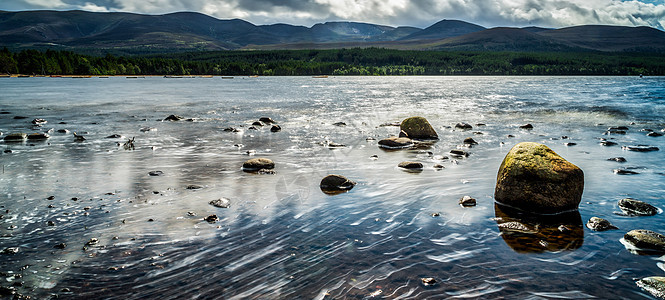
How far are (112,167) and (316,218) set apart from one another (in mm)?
10338

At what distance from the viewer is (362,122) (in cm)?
3438

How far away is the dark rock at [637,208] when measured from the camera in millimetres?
11245

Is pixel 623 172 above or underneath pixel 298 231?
underneath

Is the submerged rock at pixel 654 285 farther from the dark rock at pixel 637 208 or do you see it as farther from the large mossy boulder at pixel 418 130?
the large mossy boulder at pixel 418 130

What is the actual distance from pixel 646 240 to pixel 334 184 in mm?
8294

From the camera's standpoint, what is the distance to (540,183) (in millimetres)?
11398

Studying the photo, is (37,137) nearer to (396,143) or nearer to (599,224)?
(396,143)

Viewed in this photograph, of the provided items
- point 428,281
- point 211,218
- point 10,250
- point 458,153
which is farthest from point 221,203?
point 458,153

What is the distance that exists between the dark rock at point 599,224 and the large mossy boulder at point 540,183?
97 centimetres

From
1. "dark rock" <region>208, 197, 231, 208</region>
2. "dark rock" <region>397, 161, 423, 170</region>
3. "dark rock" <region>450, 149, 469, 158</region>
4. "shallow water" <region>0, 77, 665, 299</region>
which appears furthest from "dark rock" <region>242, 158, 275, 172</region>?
"dark rock" <region>450, 149, 469, 158</region>

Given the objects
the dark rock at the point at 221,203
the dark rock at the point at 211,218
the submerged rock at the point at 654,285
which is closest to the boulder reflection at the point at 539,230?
the submerged rock at the point at 654,285

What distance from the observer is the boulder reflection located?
9.20 m

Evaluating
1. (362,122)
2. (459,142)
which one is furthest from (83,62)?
(459,142)

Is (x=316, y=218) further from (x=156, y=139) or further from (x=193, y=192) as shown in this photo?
(x=156, y=139)
